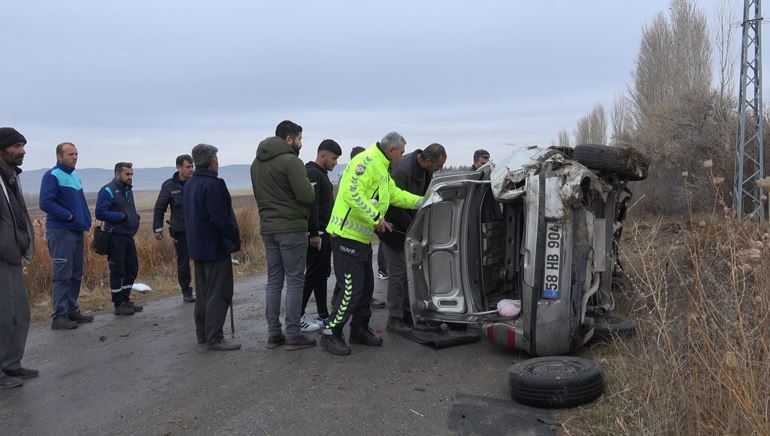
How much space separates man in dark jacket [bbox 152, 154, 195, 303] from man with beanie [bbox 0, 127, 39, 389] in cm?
284

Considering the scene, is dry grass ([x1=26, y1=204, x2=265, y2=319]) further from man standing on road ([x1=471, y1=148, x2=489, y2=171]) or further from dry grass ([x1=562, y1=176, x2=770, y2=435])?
dry grass ([x1=562, y1=176, x2=770, y2=435])

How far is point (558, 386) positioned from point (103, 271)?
8.48 meters

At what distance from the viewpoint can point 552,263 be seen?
15.8ft

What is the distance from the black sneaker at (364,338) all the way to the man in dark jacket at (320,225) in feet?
2.47

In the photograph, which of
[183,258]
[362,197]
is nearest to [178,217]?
[183,258]

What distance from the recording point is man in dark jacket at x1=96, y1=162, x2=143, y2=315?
7434 mm

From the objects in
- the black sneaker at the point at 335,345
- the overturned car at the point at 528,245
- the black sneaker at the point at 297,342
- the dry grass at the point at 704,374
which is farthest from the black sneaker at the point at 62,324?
the dry grass at the point at 704,374

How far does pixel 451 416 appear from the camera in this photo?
3982 mm

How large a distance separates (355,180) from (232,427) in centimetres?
240

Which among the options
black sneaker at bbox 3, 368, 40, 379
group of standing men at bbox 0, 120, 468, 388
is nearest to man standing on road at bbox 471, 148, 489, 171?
group of standing men at bbox 0, 120, 468, 388

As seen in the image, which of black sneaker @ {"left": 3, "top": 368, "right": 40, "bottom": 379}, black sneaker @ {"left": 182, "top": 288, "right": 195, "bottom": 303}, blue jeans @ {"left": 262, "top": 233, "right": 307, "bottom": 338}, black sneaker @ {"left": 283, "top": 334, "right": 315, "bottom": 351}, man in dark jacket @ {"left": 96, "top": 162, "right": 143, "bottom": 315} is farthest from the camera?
black sneaker @ {"left": 182, "top": 288, "right": 195, "bottom": 303}

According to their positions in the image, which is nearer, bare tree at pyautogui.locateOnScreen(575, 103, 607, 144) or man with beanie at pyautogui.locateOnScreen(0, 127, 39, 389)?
man with beanie at pyautogui.locateOnScreen(0, 127, 39, 389)

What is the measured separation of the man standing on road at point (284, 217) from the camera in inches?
217

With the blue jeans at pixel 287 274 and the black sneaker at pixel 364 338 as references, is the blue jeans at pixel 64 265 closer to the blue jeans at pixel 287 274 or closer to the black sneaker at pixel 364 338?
the blue jeans at pixel 287 274
